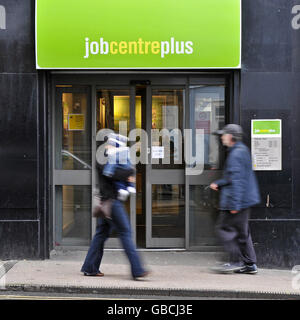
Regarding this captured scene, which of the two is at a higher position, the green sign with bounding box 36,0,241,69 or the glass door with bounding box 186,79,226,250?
the green sign with bounding box 36,0,241,69

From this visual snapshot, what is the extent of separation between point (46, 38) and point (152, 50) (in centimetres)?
158

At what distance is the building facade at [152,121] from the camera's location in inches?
275

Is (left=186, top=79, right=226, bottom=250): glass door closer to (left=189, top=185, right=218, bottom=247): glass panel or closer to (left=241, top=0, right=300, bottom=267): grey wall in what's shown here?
(left=189, top=185, right=218, bottom=247): glass panel

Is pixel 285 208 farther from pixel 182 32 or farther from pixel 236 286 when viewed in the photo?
pixel 182 32

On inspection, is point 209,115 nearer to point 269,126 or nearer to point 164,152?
point 164,152

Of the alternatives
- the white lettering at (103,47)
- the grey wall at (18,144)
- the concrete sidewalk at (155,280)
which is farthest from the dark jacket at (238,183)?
the grey wall at (18,144)

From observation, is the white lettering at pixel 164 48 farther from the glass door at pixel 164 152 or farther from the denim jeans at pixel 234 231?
the denim jeans at pixel 234 231

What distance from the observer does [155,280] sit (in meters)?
6.09

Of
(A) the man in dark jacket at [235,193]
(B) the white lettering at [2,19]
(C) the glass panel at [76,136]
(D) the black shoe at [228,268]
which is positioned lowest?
(D) the black shoe at [228,268]

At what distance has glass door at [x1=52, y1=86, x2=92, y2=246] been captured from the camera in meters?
7.82

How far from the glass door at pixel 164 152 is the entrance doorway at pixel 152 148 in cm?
2

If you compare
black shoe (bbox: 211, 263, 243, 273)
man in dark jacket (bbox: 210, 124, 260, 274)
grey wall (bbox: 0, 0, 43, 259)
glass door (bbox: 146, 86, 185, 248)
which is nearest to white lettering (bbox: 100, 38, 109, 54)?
grey wall (bbox: 0, 0, 43, 259)

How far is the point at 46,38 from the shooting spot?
698cm

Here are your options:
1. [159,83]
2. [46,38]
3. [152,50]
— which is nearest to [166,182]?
[159,83]
